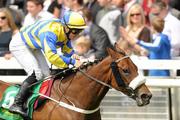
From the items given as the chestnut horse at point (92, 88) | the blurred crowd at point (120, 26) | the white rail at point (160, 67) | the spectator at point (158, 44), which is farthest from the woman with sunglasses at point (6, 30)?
the chestnut horse at point (92, 88)

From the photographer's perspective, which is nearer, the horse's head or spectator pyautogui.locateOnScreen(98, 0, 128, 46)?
the horse's head

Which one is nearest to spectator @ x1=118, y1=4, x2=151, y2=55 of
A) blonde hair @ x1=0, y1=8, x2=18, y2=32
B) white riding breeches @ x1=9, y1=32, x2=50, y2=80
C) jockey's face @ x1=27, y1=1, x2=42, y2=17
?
jockey's face @ x1=27, y1=1, x2=42, y2=17

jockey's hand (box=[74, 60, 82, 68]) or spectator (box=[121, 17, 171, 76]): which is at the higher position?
jockey's hand (box=[74, 60, 82, 68])

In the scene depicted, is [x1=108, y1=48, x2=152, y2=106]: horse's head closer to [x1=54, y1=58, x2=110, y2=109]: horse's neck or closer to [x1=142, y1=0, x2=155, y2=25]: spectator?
[x1=54, y1=58, x2=110, y2=109]: horse's neck

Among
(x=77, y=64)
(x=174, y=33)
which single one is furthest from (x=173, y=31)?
(x=77, y=64)

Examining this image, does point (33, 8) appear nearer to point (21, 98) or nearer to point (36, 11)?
point (36, 11)

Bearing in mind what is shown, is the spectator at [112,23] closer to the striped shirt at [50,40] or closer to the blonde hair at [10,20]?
the blonde hair at [10,20]

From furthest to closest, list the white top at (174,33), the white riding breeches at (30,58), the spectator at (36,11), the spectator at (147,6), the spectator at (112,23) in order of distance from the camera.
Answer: the spectator at (147,6) < the spectator at (36,11) < the spectator at (112,23) < the white top at (174,33) < the white riding breeches at (30,58)

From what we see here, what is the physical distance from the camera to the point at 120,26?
9.78 m

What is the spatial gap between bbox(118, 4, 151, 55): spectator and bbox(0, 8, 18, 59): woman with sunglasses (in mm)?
1630

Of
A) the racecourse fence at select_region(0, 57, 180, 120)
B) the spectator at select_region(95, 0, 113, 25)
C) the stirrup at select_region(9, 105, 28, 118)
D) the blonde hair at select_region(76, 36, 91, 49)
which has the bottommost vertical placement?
the racecourse fence at select_region(0, 57, 180, 120)

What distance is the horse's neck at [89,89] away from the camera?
255 inches

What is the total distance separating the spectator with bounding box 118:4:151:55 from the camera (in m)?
9.24

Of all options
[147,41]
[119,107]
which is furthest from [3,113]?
[147,41]
